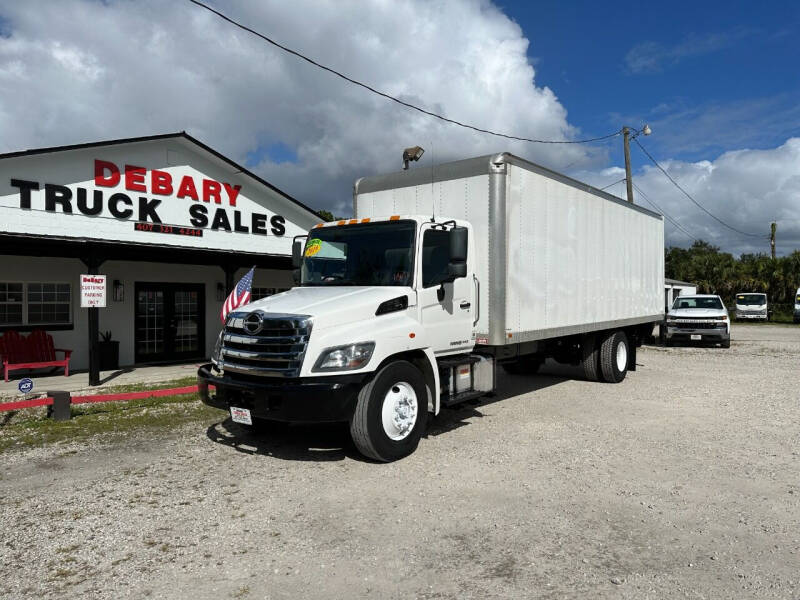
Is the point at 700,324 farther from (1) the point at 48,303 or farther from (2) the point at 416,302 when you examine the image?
(1) the point at 48,303

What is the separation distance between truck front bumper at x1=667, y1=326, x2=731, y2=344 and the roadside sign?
53.9ft

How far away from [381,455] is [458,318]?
6.18 ft

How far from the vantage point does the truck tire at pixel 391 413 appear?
5.29 m

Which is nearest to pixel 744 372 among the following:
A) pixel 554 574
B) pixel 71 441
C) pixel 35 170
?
pixel 554 574

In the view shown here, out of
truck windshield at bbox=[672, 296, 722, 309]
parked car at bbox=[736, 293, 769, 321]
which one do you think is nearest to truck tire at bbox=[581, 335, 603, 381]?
truck windshield at bbox=[672, 296, 722, 309]

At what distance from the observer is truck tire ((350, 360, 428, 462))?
5.29 metres

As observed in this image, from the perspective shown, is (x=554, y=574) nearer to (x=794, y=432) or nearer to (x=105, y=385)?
(x=794, y=432)

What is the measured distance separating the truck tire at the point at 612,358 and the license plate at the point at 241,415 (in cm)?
720

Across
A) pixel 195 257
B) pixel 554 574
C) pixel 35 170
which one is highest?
pixel 35 170

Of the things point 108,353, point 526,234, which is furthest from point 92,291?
point 526,234

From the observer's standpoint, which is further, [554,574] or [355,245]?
[355,245]

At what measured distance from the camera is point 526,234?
7.28 meters

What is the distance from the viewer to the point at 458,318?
6.56 metres

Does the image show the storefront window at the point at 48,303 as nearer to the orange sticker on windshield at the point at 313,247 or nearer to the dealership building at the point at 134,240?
the dealership building at the point at 134,240
